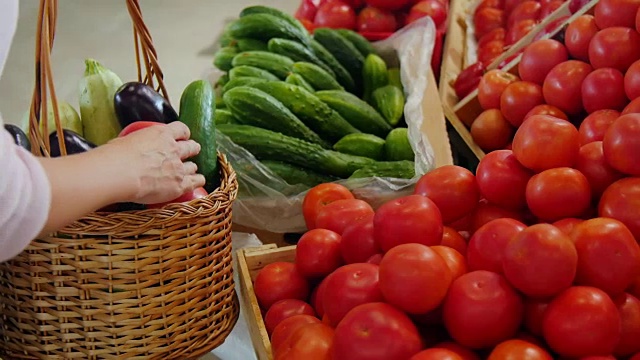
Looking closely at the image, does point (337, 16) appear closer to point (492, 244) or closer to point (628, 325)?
point (492, 244)

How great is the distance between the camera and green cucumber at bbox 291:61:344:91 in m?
1.95

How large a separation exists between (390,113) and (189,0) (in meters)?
2.65

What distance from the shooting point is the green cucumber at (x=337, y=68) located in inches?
82.2

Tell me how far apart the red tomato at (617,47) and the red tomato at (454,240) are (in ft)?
2.18

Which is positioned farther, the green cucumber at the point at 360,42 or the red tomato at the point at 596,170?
the green cucumber at the point at 360,42

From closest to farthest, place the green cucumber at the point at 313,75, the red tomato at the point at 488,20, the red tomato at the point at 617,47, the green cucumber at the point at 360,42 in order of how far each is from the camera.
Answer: the red tomato at the point at 617,47 → the green cucumber at the point at 313,75 → the green cucumber at the point at 360,42 → the red tomato at the point at 488,20

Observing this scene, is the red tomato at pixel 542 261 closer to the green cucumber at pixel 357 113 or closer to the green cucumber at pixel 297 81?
the green cucumber at pixel 357 113

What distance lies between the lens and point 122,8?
3.92 metres

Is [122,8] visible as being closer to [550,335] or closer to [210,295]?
[210,295]

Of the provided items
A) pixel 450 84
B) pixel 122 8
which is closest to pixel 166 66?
pixel 122 8

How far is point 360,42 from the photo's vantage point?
7.20ft

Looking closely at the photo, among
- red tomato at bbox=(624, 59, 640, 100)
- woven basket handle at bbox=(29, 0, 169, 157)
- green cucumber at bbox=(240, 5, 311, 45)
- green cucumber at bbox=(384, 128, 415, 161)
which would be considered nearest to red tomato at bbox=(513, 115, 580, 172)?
red tomato at bbox=(624, 59, 640, 100)

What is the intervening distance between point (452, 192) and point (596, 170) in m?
0.20

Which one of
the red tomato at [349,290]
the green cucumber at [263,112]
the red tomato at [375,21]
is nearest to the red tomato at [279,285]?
the red tomato at [349,290]
